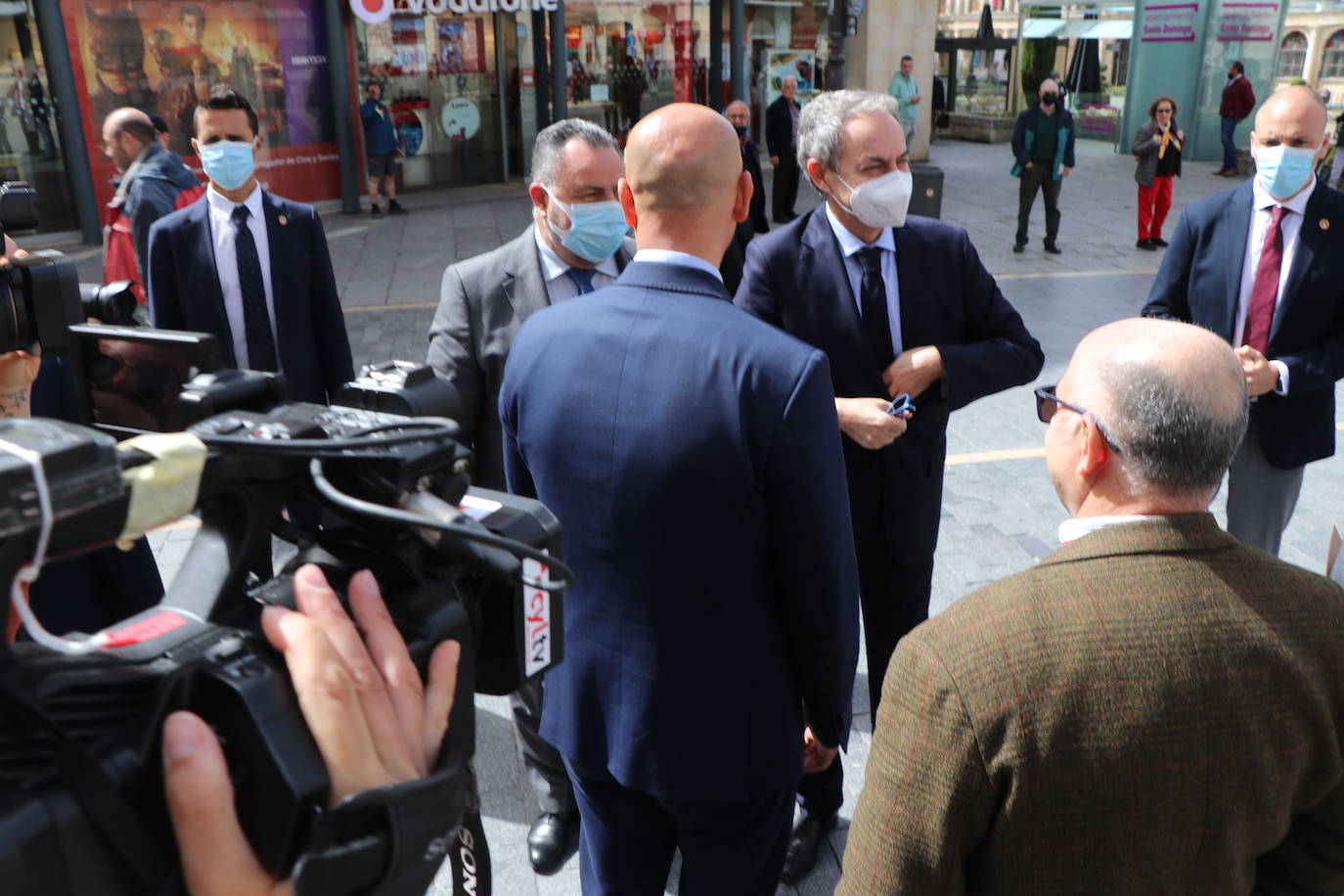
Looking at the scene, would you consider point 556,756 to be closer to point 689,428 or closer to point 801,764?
point 801,764

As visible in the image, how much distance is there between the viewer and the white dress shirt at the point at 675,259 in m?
2.12

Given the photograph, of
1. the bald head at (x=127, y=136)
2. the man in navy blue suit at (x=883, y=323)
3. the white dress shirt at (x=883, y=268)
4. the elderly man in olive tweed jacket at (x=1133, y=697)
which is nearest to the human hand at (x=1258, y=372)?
the man in navy blue suit at (x=883, y=323)

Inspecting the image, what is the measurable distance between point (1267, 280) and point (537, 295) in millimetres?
2460

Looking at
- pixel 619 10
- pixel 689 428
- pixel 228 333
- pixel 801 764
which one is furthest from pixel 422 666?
pixel 619 10

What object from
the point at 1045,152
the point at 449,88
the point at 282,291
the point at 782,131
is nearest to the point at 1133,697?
the point at 282,291

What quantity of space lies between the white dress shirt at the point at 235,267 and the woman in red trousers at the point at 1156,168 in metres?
10.1

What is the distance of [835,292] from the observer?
3055 millimetres

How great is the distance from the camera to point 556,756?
3.11m

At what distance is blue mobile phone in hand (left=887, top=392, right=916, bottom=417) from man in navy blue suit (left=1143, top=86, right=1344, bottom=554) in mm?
1314

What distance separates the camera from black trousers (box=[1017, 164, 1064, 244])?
11359 mm

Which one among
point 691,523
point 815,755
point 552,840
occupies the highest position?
point 691,523

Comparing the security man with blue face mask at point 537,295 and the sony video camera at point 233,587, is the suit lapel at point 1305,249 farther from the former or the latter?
the sony video camera at point 233,587

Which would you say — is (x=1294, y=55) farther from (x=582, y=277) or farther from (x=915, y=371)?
(x=582, y=277)

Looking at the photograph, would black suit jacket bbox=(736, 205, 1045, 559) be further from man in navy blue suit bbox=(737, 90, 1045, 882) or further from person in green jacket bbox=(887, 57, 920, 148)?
person in green jacket bbox=(887, 57, 920, 148)
